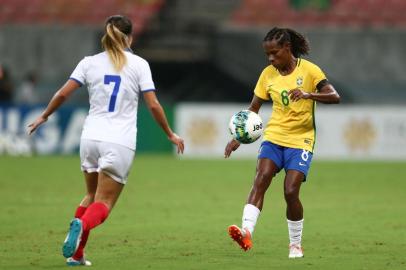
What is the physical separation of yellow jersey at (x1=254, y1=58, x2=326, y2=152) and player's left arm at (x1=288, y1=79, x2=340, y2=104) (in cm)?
7

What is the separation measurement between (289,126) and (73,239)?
265cm

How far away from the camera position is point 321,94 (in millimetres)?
9891

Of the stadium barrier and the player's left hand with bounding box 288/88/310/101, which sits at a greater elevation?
the stadium barrier

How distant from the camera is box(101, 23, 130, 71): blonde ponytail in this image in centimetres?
906

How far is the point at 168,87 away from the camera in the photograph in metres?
33.9

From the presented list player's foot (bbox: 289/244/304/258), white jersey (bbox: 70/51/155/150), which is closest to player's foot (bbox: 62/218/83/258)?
white jersey (bbox: 70/51/155/150)

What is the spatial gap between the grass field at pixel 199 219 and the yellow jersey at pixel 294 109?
117cm

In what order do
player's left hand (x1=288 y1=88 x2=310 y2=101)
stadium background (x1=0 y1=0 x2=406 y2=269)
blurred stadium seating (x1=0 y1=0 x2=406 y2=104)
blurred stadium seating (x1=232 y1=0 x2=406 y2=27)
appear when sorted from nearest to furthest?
1. player's left hand (x1=288 y1=88 x2=310 y2=101)
2. stadium background (x1=0 y1=0 x2=406 y2=269)
3. blurred stadium seating (x1=0 y1=0 x2=406 y2=104)
4. blurred stadium seating (x1=232 y1=0 x2=406 y2=27)

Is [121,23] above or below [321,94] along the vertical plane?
above

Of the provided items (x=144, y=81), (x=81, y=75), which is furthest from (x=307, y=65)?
(x=81, y=75)

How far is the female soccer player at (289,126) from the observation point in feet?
33.0

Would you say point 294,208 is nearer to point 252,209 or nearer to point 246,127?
point 252,209

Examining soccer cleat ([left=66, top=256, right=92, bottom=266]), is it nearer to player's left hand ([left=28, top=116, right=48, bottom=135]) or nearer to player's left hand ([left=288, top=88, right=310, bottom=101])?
player's left hand ([left=28, top=116, right=48, bottom=135])

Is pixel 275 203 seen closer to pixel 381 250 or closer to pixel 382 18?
pixel 381 250
